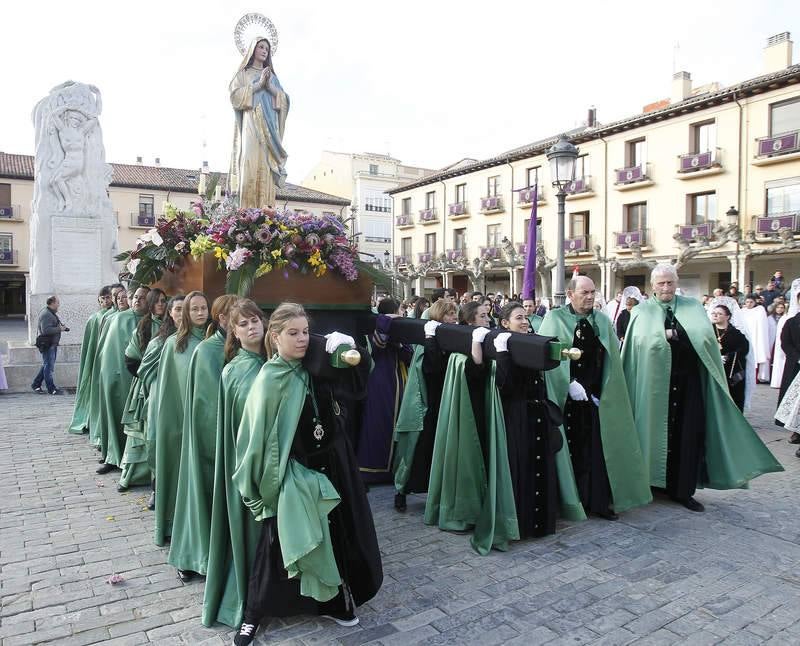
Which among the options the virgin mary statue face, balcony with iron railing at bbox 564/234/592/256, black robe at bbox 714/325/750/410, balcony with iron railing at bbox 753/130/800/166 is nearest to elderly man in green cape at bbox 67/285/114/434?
the virgin mary statue face

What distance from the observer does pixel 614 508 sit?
516 centimetres

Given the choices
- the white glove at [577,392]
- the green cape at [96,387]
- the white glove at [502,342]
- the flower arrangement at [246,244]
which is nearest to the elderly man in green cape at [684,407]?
the white glove at [577,392]

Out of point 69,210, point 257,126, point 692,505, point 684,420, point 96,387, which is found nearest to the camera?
point 692,505

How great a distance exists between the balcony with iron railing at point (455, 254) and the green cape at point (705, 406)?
108 feet

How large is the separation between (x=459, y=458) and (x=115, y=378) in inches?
159

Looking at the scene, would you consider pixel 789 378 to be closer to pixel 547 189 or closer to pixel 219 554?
pixel 219 554

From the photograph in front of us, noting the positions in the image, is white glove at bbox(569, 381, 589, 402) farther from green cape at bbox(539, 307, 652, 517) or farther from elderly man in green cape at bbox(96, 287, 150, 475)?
elderly man in green cape at bbox(96, 287, 150, 475)

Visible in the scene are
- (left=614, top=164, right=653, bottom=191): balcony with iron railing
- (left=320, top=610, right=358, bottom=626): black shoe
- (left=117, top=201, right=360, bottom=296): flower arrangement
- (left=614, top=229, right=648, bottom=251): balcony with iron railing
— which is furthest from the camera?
(left=614, top=229, right=648, bottom=251): balcony with iron railing

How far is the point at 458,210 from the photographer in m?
38.9

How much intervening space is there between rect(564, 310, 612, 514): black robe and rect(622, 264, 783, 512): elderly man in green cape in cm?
60

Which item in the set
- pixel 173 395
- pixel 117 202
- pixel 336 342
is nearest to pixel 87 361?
pixel 173 395

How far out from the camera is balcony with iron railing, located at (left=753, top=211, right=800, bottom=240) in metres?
23.8

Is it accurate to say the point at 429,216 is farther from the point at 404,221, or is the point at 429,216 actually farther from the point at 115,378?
the point at 115,378

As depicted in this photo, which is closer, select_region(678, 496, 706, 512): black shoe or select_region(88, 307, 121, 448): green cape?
select_region(678, 496, 706, 512): black shoe
